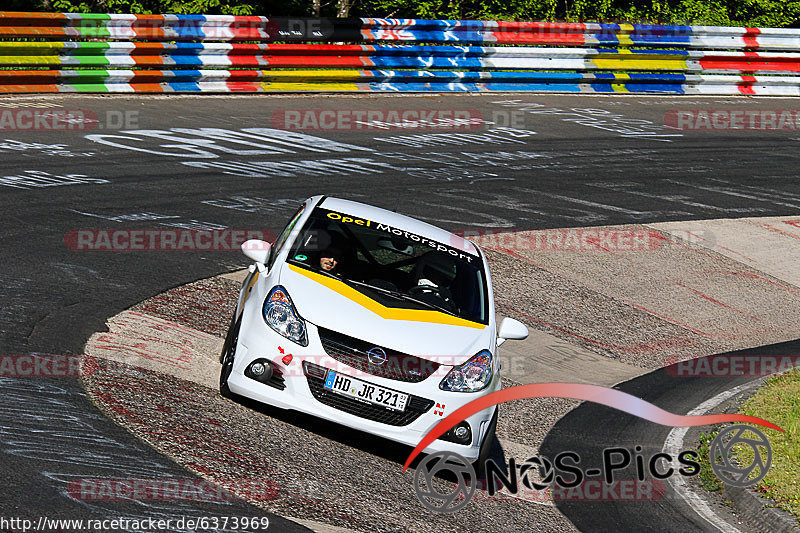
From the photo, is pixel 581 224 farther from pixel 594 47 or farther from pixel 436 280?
pixel 594 47

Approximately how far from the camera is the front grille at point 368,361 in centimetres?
700

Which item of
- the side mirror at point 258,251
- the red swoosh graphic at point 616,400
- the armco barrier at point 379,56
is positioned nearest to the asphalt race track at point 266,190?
the red swoosh graphic at point 616,400

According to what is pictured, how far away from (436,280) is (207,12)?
15625mm

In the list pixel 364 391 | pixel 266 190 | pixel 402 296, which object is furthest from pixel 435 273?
pixel 266 190

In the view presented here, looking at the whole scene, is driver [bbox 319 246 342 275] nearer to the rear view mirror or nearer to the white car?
the white car

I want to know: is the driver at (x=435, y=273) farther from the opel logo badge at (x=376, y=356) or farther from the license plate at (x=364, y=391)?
the license plate at (x=364, y=391)

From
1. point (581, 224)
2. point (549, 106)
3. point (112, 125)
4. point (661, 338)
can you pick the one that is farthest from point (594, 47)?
point (661, 338)

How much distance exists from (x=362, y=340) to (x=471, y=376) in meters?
0.80

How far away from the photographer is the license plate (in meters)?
6.95

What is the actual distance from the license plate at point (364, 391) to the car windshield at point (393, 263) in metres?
0.87

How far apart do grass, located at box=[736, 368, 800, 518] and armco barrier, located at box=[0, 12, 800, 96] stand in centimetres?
1241

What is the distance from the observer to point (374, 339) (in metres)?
7.06

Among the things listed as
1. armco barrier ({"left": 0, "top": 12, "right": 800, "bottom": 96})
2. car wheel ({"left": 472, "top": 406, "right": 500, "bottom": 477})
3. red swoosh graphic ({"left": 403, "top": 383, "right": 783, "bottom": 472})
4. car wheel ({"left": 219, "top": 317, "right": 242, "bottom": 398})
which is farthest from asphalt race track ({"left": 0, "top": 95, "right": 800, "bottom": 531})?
car wheel ({"left": 219, "top": 317, "right": 242, "bottom": 398})

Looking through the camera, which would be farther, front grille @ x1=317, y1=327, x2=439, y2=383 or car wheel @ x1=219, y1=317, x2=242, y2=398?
car wheel @ x1=219, y1=317, x2=242, y2=398
